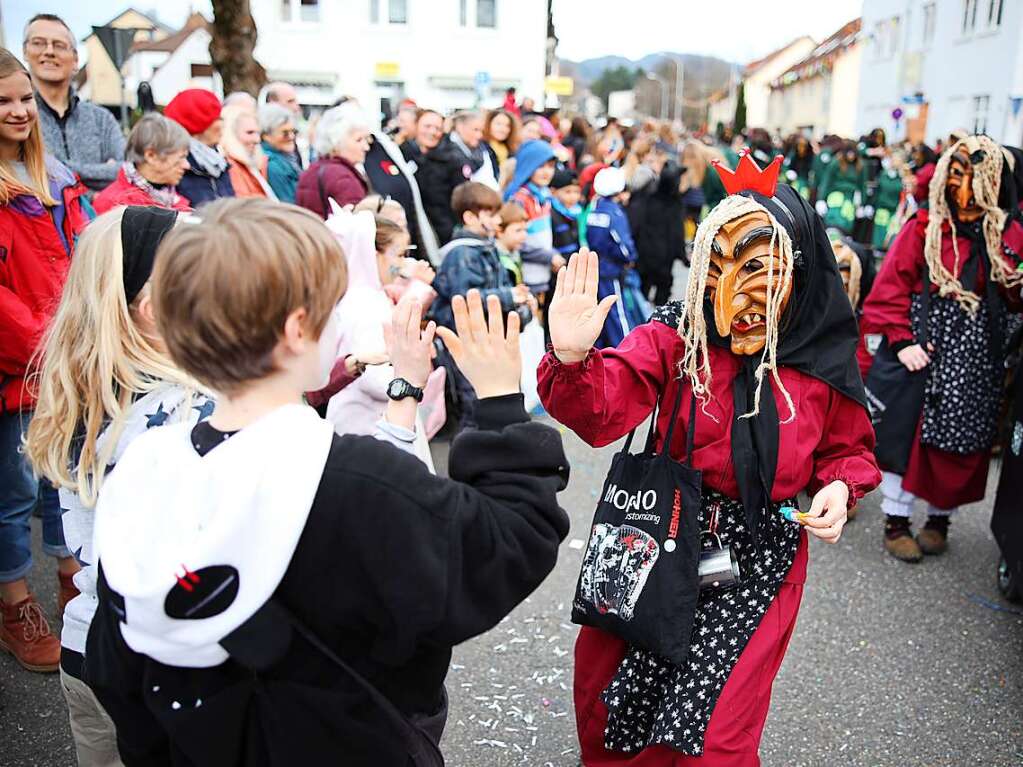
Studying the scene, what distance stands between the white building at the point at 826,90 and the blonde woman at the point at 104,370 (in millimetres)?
38082

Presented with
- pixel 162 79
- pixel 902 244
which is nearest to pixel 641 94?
pixel 162 79

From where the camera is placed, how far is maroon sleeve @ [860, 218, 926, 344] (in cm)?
408

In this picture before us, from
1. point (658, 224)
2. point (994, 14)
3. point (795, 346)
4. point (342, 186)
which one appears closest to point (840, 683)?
point (795, 346)

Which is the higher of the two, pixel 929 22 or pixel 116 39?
pixel 929 22

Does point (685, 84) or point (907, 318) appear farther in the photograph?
point (685, 84)

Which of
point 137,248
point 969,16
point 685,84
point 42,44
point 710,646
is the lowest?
point 710,646

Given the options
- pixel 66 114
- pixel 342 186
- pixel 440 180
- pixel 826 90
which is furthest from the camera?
pixel 826 90

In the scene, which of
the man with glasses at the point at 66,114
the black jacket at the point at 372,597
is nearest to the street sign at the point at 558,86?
the man with glasses at the point at 66,114

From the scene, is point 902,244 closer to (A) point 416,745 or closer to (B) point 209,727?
(A) point 416,745

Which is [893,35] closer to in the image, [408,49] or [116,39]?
[408,49]

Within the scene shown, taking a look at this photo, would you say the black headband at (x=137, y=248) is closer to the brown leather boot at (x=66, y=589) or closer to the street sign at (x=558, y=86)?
the brown leather boot at (x=66, y=589)

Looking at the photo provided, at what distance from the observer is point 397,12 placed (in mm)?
28281

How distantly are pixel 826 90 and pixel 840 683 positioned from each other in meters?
45.5

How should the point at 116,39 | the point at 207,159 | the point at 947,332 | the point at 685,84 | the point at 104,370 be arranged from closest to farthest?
the point at 104,370 → the point at 947,332 → the point at 207,159 → the point at 116,39 → the point at 685,84
